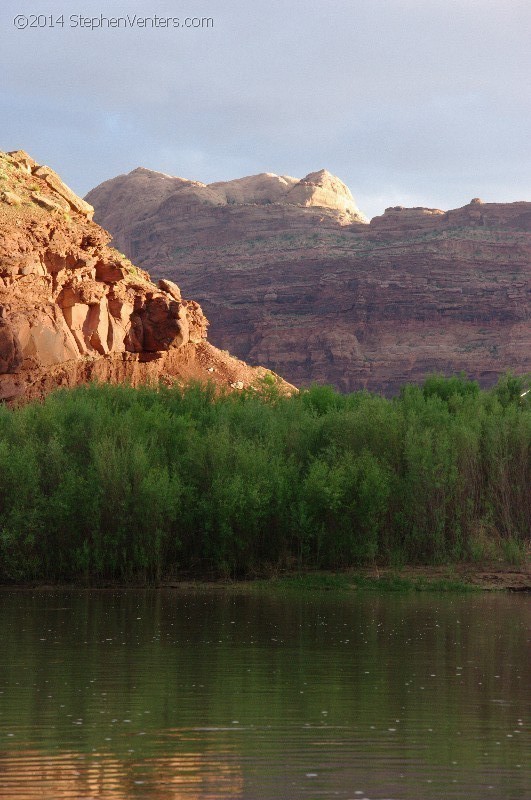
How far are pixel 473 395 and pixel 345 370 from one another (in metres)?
68.8

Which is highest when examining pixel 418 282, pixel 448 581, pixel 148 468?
pixel 418 282

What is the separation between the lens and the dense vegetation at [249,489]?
97.6 feet

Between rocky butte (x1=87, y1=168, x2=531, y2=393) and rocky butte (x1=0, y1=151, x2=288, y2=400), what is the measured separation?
210ft

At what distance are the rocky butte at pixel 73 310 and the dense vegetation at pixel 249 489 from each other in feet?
17.7

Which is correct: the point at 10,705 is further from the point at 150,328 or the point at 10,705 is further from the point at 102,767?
the point at 150,328

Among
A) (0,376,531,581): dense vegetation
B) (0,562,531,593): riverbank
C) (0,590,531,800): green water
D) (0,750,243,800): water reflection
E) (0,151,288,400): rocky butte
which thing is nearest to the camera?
(0,750,243,800): water reflection

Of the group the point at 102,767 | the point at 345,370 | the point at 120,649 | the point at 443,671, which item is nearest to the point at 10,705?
the point at 102,767

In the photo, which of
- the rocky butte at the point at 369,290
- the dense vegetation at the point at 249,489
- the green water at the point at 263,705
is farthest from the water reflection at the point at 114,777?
the rocky butte at the point at 369,290

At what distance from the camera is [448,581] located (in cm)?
2916

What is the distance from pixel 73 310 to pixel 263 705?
31.7 meters

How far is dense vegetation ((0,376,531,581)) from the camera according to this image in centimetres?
2973

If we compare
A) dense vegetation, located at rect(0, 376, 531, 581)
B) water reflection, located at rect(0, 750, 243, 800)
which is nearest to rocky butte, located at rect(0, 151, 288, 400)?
dense vegetation, located at rect(0, 376, 531, 581)

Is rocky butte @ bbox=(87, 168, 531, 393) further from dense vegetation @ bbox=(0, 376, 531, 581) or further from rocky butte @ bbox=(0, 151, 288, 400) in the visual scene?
dense vegetation @ bbox=(0, 376, 531, 581)

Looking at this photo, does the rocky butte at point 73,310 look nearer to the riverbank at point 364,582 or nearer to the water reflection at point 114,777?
the riverbank at point 364,582
